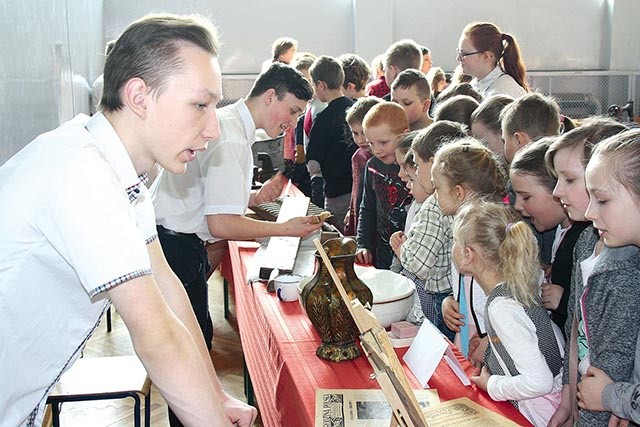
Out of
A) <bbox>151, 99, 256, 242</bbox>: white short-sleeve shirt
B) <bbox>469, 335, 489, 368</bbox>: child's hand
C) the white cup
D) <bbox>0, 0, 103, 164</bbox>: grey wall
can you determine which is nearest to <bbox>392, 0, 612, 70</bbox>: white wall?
<bbox>0, 0, 103, 164</bbox>: grey wall

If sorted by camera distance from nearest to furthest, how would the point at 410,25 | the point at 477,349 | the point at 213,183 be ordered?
the point at 477,349
the point at 213,183
the point at 410,25

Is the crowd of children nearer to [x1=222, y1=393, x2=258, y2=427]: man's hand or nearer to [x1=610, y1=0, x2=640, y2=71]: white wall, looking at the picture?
[x1=222, y1=393, x2=258, y2=427]: man's hand

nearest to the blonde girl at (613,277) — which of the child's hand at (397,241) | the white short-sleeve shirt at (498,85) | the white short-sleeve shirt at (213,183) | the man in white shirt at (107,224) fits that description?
the man in white shirt at (107,224)

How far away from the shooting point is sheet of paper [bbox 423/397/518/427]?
1.50 meters

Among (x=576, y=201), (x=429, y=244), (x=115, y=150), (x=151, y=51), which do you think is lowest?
(x=429, y=244)

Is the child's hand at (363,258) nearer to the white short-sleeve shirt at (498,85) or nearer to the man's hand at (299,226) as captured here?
the man's hand at (299,226)

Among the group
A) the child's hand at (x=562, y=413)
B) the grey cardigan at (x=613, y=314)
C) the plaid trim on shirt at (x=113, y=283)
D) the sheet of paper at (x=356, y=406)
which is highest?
the plaid trim on shirt at (x=113, y=283)

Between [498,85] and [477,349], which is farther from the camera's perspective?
[498,85]

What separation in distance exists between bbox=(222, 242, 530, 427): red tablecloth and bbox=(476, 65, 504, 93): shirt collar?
6.50 ft

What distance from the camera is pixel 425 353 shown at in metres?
1.73

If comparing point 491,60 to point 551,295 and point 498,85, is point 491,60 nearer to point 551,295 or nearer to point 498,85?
point 498,85

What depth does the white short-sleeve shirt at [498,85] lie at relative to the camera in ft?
12.9

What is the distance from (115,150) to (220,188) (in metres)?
1.47

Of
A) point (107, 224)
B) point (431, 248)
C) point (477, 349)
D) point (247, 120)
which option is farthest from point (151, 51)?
point (247, 120)
